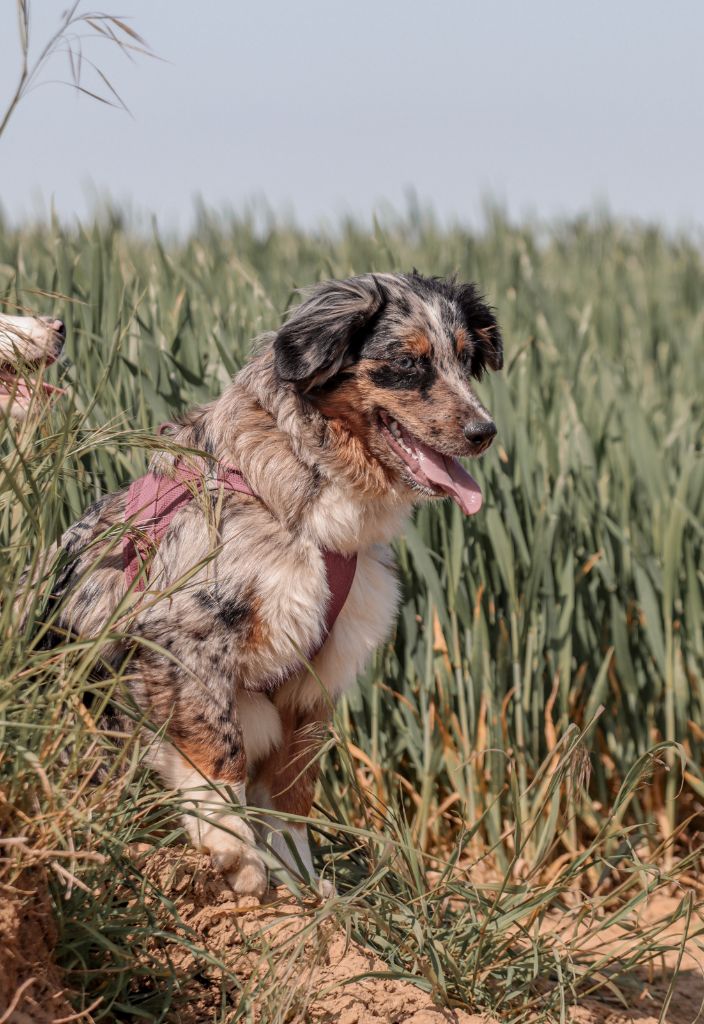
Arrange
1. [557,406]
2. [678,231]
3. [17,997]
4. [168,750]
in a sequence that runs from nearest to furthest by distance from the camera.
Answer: [17,997]
[168,750]
[557,406]
[678,231]

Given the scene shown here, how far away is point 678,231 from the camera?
11594mm

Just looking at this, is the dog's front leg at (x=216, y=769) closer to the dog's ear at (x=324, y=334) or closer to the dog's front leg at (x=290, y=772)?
the dog's front leg at (x=290, y=772)

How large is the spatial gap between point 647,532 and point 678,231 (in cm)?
818

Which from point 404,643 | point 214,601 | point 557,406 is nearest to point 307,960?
point 214,601

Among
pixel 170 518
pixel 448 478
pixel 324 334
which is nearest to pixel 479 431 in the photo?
pixel 448 478

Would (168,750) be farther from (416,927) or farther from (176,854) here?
(416,927)

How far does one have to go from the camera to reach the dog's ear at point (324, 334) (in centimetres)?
278

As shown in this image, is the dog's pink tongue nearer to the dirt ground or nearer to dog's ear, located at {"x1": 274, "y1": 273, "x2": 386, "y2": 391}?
dog's ear, located at {"x1": 274, "y1": 273, "x2": 386, "y2": 391}

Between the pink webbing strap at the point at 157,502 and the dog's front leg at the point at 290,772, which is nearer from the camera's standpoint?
the pink webbing strap at the point at 157,502

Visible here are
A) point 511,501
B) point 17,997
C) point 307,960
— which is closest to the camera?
point 17,997

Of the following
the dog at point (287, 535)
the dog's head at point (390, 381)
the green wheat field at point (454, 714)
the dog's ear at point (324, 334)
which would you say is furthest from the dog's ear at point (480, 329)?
the green wheat field at point (454, 714)

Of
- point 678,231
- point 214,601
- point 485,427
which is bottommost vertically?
point 678,231

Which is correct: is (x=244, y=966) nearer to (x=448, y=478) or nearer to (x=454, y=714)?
(x=448, y=478)

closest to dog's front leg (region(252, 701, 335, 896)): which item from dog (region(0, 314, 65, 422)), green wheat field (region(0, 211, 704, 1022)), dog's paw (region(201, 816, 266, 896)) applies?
green wheat field (region(0, 211, 704, 1022))
